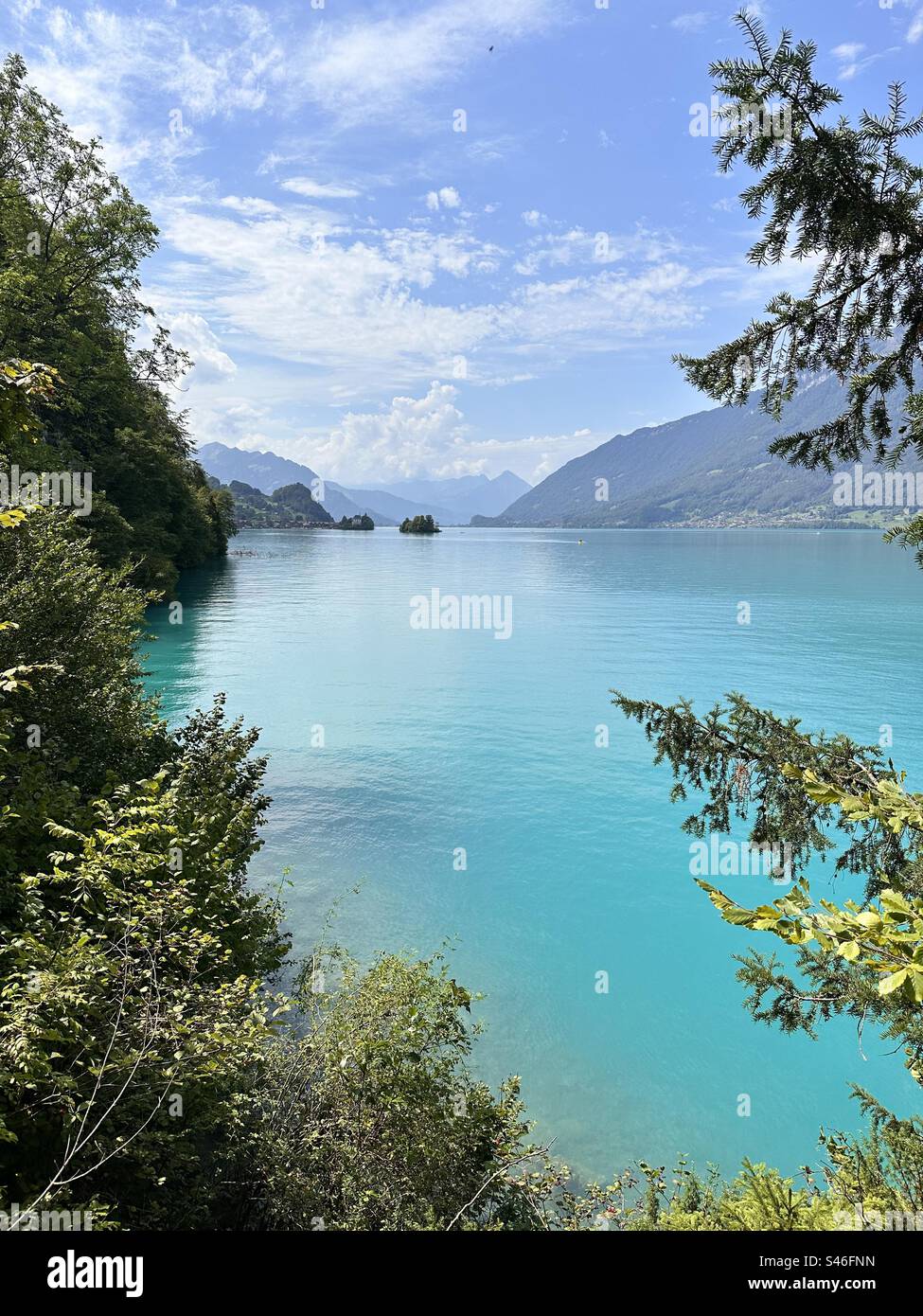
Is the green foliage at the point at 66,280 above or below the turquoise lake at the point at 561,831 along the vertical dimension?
above

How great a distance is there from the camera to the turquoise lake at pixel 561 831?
1266 cm

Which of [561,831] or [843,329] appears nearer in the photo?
[843,329]

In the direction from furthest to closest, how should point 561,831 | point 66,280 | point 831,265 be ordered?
point 66,280, point 561,831, point 831,265

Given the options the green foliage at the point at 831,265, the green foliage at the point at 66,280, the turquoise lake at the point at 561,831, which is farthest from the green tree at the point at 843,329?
the green foliage at the point at 66,280

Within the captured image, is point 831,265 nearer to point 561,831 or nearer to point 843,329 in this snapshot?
point 843,329

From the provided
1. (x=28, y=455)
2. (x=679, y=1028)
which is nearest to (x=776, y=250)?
(x=679, y=1028)

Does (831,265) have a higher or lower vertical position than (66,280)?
lower

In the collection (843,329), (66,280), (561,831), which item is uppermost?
(66,280)

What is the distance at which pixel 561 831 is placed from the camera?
73.9 feet

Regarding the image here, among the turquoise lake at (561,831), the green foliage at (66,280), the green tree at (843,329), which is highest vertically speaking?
the green foliage at (66,280)

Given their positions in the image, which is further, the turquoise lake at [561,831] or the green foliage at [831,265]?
the turquoise lake at [561,831]

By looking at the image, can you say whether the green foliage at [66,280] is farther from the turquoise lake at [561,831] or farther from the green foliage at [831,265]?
the green foliage at [831,265]

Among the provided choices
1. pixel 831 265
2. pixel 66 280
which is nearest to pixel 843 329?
pixel 831 265

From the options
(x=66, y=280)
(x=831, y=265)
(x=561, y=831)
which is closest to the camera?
(x=831, y=265)
